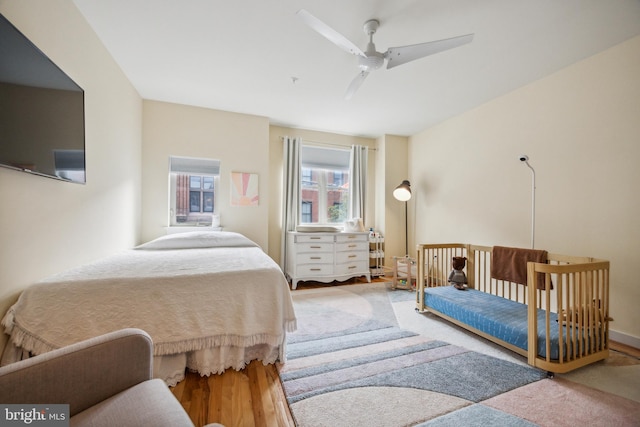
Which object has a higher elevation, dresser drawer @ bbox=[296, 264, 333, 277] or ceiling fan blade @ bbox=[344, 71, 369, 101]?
ceiling fan blade @ bbox=[344, 71, 369, 101]

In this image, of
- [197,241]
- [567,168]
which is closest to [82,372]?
[197,241]

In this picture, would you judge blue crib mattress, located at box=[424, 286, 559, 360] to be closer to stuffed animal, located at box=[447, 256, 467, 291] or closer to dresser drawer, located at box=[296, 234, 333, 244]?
stuffed animal, located at box=[447, 256, 467, 291]

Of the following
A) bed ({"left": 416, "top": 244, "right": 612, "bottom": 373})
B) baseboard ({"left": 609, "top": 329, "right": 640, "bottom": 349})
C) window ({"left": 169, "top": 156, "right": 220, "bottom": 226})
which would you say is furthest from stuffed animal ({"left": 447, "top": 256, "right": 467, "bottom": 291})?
window ({"left": 169, "top": 156, "right": 220, "bottom": 226})

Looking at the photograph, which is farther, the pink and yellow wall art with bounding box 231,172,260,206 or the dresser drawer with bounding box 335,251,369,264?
the dresser drawer with bounding box 335,251,369,264

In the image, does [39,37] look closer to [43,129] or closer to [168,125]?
[43,129]

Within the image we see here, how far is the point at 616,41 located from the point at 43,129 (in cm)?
423

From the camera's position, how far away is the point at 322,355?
78.1 inches

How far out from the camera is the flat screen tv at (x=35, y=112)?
117 cm

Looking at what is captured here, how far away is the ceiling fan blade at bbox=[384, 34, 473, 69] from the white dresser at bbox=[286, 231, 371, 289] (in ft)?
8.37

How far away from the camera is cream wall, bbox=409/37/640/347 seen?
2.14 metres

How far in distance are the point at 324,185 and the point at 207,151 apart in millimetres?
2005

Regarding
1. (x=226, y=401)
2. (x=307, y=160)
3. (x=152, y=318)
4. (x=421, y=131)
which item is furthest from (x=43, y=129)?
(x=421, y=131)

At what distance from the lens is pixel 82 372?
34.8 inches

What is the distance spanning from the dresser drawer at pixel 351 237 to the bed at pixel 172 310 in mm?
2146
